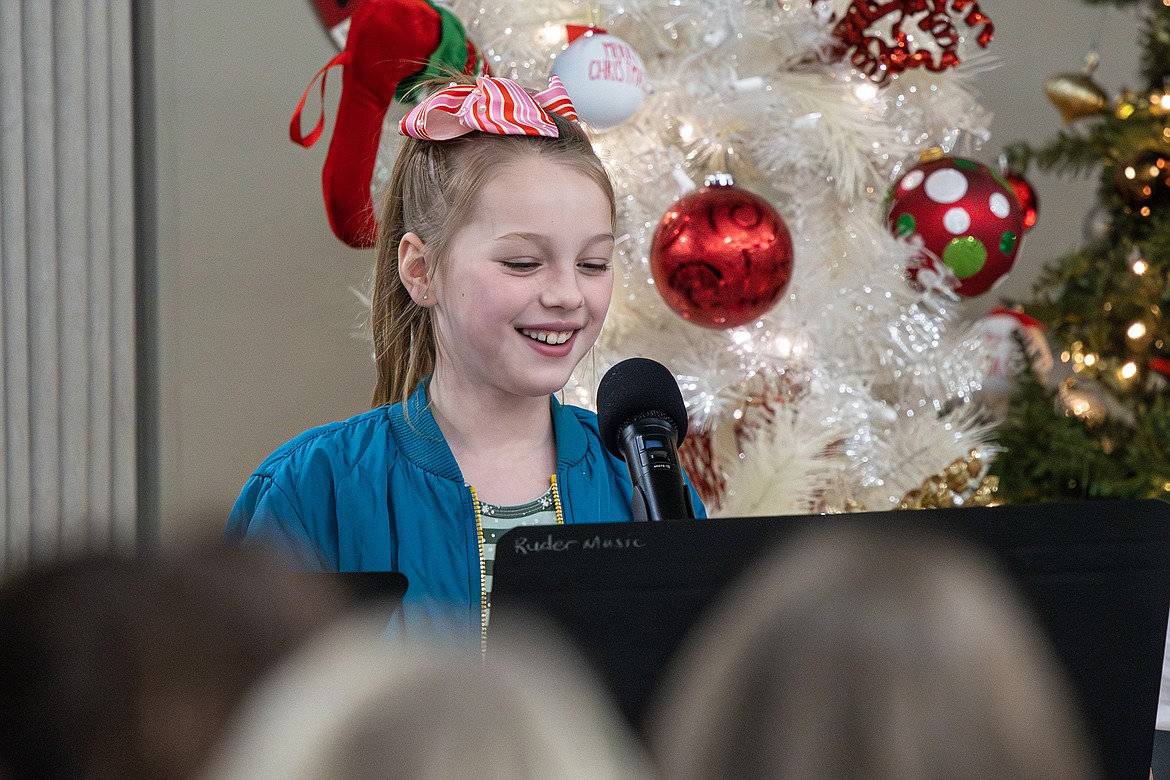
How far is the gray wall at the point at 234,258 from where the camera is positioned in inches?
99.4

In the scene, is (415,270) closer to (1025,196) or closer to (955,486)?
(955,486)

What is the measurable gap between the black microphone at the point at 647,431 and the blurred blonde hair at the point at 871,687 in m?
0.48

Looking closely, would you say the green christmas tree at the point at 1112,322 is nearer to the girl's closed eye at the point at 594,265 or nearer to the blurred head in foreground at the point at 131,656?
the girl's closed eye at the point at 594,265

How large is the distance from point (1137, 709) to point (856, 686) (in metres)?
0.37

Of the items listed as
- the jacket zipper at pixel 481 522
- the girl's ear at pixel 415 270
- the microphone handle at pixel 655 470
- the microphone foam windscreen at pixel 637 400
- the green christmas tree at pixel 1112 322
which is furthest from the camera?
the green christmas tree at pixel 1112 322

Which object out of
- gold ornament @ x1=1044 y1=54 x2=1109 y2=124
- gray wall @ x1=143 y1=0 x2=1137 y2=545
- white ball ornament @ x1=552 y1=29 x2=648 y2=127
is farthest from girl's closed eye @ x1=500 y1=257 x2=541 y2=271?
gold ornament @ x1=1044 y1=54 x2=1109 y2=124

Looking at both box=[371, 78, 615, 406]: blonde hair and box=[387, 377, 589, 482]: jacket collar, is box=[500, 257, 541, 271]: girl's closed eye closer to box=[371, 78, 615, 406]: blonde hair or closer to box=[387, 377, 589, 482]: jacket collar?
box=[371, 78, 615, 406]: blonde hair

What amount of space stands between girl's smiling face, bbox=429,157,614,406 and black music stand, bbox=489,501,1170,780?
57 centimetres

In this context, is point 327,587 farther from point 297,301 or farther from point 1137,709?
point 297,301

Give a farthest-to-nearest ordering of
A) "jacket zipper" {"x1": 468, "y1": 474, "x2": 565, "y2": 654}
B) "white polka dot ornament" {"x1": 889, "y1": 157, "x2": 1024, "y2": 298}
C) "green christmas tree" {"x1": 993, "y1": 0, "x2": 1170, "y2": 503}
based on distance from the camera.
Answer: "green christmas tree" {"x1": 993, "y1": 0, "x2": 1170, "y2": 503}
"white polka dot ornament" {"x1": 889, "y1": 157, "x2": 1024, "y2": 298}
"jacket zipper" {"x1": 468, "y1": 474, "x2": 565, "y2": 654}

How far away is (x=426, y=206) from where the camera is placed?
1.20 m

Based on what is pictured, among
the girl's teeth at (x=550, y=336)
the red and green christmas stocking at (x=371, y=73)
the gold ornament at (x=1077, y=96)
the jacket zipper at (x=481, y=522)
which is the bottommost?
the jacket zipper at (x=481, y=522)

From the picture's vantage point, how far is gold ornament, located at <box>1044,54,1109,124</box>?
257 centimetres

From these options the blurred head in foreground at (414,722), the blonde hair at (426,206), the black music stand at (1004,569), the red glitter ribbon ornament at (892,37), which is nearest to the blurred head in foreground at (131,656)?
the blurred head in foreground at (414,722)
